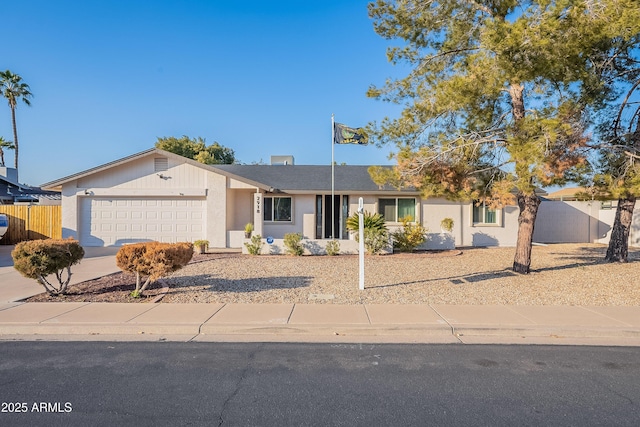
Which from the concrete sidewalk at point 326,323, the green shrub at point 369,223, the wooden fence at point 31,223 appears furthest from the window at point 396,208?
the wooden fence at point 31,223

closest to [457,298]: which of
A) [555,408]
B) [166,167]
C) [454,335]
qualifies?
[454,335]

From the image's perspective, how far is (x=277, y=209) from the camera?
1970 centimetres

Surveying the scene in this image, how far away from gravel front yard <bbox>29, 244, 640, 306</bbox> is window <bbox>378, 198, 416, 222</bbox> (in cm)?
501

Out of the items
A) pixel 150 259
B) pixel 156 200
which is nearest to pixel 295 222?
pixel 156 200

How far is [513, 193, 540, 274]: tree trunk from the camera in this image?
1159 cm

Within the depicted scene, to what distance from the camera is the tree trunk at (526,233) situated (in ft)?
38.0

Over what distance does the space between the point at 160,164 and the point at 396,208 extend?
10.9 meters

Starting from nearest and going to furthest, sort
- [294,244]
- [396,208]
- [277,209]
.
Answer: [294,244] → [396,208] → [277,209]

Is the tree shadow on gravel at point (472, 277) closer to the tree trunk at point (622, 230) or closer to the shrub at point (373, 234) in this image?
the tree trunk at point (622, 230)

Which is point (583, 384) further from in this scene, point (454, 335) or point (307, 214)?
point (307, 214)

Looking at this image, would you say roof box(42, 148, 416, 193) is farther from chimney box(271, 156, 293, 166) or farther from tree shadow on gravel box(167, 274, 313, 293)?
tree shadow on gravel box(167, 274, 313, 293)

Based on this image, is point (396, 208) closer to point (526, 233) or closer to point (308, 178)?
point (308, 178)

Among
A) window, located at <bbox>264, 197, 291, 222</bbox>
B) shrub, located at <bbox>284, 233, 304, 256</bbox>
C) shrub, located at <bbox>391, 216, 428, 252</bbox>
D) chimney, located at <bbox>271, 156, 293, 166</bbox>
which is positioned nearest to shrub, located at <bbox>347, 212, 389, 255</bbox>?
shrub, located at <bbox>391, 216, 428, 252</bbox>

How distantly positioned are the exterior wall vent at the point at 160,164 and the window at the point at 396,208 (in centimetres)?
982
